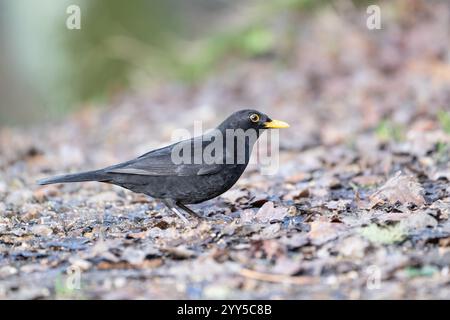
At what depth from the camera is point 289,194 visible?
20.8 ft

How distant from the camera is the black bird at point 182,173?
553 cm

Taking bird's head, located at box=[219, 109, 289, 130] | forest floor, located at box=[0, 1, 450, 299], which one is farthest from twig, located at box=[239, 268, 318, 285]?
bird's head, located at box=[219, 109, 289, 130]

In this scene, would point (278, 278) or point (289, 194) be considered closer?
point (278, 278)

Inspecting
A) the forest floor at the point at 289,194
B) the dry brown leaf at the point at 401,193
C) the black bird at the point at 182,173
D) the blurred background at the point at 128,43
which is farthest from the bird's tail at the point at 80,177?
the blurred background at the point at 128,43

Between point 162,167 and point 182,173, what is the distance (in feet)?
0.55

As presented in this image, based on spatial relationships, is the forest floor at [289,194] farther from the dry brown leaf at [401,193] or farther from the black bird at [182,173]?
the black bird at [182,173]

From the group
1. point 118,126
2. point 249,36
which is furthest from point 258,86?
point 118,126

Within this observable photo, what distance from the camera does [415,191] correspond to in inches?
Answer: 212

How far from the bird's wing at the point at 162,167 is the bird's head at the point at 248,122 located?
596 mm

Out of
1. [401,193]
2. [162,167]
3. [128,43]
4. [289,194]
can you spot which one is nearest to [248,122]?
[289,194]

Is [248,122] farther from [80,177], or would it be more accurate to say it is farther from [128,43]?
[128,43]

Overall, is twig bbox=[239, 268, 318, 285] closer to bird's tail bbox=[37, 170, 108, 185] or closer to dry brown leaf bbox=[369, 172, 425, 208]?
dry brown leaf bbox=[369, 172, 425, 208]

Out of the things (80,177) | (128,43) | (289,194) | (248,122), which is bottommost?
(289,194)

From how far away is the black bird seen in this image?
5.53 m
